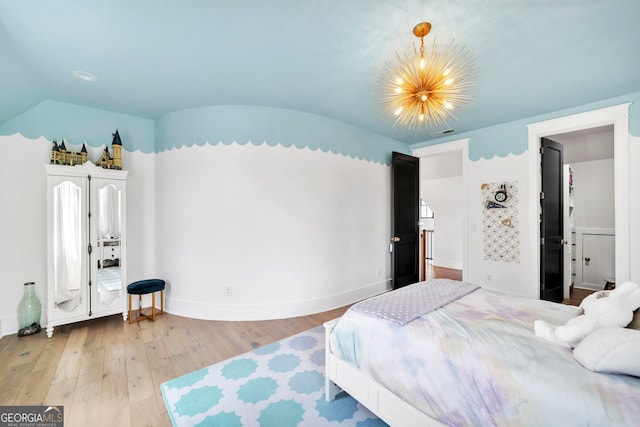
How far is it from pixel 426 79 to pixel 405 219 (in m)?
2.91

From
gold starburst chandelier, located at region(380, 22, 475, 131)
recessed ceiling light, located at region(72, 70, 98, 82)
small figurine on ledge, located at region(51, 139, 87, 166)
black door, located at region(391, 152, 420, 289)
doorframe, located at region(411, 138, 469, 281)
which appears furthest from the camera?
black door, located at region(391, 152, 420, 289)

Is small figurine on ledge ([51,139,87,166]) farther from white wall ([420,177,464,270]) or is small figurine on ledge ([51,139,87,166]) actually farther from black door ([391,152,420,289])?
white wall ([420,177,464,270])

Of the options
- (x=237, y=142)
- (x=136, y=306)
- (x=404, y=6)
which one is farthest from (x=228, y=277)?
(x=404, y=6)

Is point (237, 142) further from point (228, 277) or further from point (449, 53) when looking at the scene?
point (449, 53)

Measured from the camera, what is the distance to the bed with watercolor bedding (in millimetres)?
933

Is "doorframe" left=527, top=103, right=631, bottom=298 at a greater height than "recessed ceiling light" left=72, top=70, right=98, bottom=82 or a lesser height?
lesser

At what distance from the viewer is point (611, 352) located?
99cm

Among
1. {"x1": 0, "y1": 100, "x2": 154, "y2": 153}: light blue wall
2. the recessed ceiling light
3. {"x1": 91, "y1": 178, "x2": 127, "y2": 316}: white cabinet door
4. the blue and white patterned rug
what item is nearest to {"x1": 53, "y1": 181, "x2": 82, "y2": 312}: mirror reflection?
{"x1": 91, "y1": 178, "x2": 127, "y2": 316}: white cabinet door

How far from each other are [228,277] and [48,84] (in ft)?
8.36

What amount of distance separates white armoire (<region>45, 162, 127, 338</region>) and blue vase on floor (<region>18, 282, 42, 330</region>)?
0.51ft

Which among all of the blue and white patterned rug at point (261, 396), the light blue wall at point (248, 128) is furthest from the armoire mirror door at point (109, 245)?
the blue and white patterned rug at point (261, 396)

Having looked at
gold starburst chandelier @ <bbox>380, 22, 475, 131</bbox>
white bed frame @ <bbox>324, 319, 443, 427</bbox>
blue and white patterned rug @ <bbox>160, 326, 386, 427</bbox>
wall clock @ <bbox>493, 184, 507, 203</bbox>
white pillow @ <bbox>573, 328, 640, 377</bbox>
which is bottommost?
blue and white patterned rug @ <bbox>160, 326, 386, 427</bbox>

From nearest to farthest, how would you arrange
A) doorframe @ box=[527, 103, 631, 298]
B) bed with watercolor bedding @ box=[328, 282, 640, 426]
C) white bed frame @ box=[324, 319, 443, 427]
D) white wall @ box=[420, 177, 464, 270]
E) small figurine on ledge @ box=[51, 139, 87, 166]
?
bed with watercolor bedding @ box=[328, 282, 640, 426] < white bed frame @ box=[324, 319, 443, 427] < small figurine on ledge @ box=[51, 139, 87, 166] < doorframe @ box=[527, 103, 631, 298] < white wall @ box=[420, 177, 464, 270]

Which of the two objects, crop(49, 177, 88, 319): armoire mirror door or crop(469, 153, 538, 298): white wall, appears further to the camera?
crop(469, 153, 538, 298): white wall
